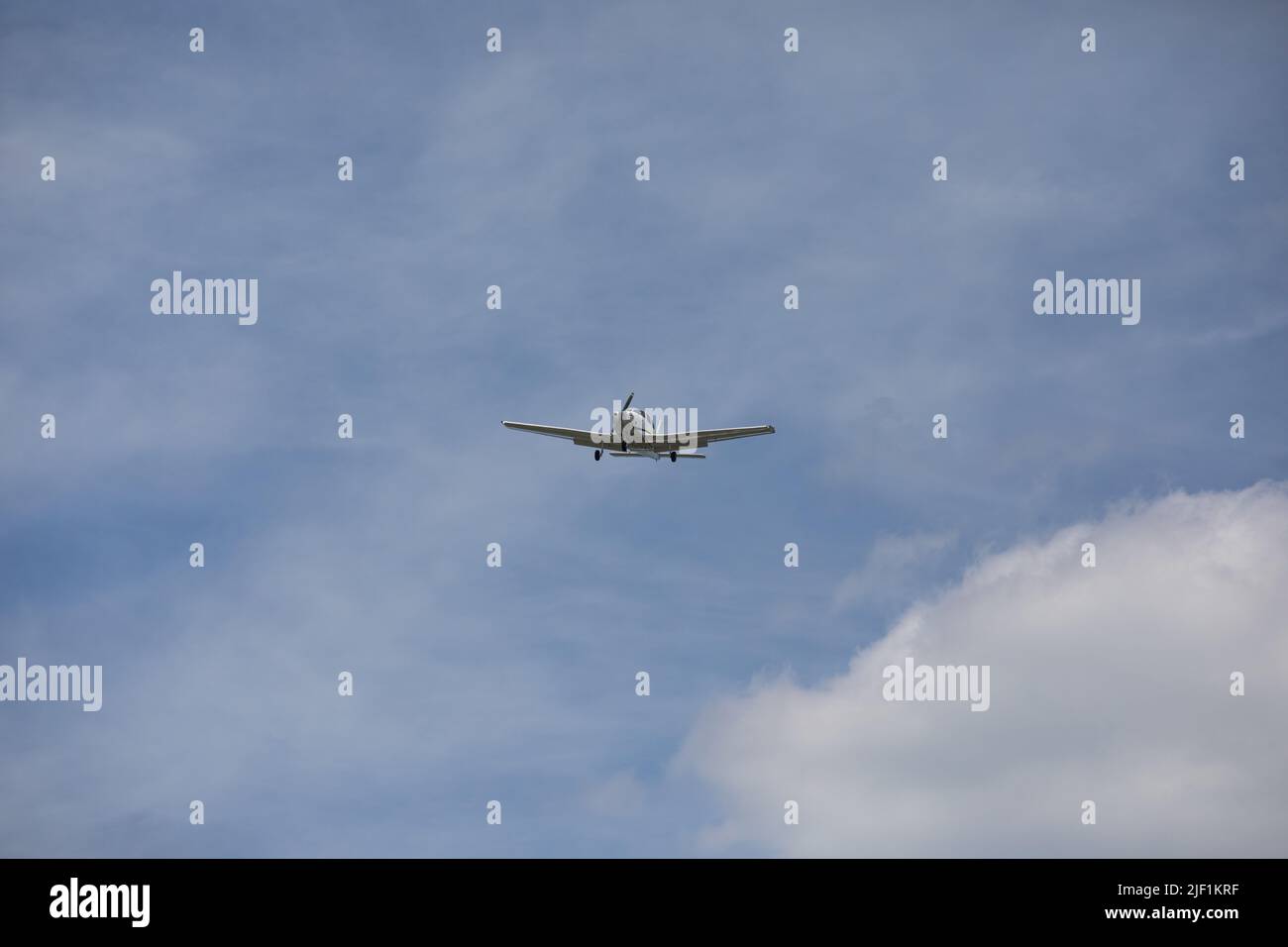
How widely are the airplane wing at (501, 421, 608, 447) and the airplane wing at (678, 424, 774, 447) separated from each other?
10591 mm

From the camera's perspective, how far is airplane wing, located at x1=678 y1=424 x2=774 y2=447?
151 metres

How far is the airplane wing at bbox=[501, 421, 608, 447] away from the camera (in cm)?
15025

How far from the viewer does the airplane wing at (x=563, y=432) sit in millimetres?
150250

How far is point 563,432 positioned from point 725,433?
18.4 m

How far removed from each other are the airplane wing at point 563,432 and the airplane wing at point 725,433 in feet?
34.7

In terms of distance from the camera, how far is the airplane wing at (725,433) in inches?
5945

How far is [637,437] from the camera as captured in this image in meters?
147
